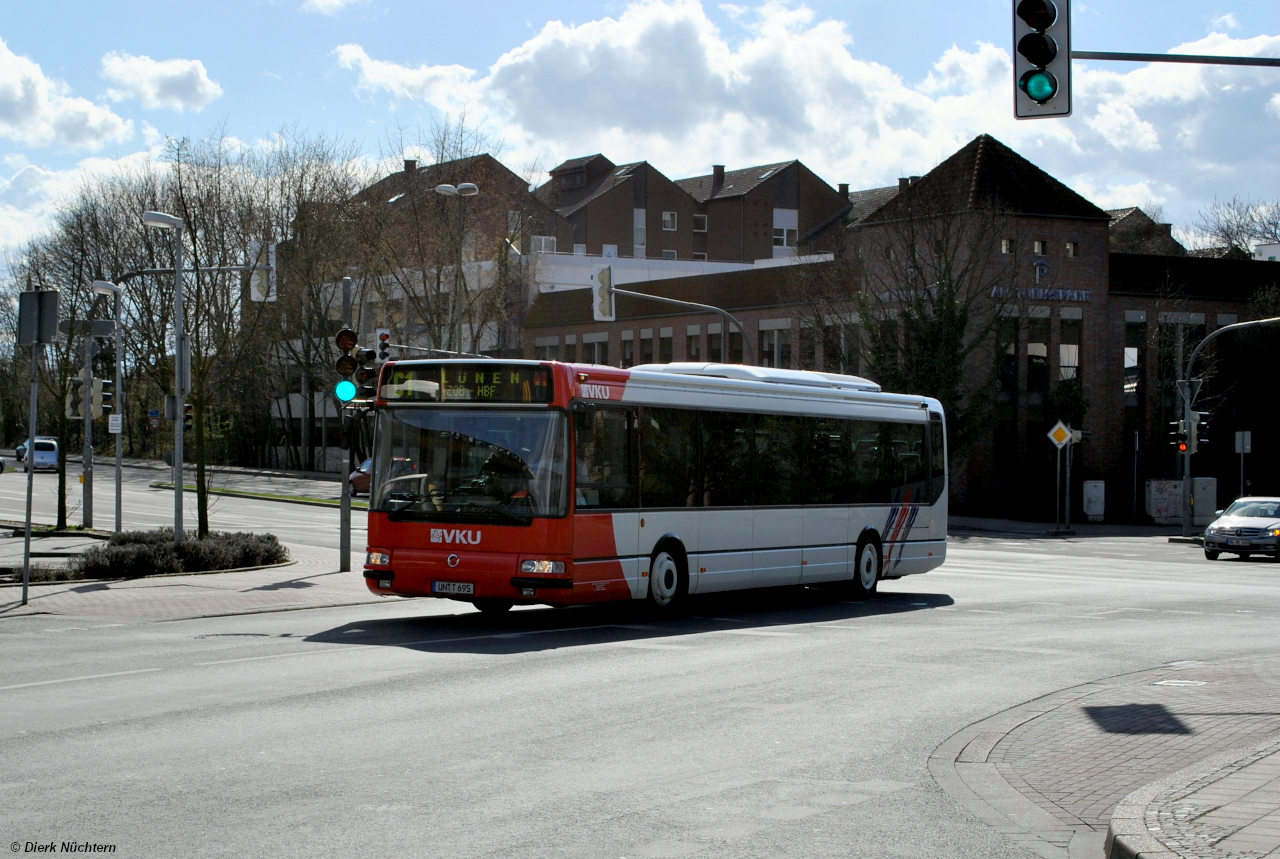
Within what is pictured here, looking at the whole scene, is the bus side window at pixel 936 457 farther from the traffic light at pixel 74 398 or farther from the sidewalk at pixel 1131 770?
the traffic light at pixel 74 398

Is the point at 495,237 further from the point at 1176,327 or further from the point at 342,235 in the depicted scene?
the point at 1176,327

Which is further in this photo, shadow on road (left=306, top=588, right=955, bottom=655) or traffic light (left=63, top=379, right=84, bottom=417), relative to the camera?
traffic light (left=63, top=379, right=84, bottom=417)

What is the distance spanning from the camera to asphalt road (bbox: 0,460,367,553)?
3566 centimetres

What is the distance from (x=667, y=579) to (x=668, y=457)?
4.70 ft

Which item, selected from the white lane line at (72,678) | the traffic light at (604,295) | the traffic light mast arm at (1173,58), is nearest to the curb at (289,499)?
the traffic light at (604,295)

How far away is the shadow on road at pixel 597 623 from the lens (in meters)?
13.8

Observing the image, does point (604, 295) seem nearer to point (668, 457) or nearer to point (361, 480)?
point (668, 457)

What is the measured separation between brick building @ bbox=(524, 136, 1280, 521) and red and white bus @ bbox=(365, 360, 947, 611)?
31358mm

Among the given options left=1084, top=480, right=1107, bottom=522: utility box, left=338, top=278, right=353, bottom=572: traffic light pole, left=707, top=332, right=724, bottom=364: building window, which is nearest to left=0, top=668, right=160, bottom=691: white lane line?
left=338, top=278, right=353, bottom=572: traffic light pole

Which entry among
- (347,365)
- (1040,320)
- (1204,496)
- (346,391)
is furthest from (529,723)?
(1040,320)

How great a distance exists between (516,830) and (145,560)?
17.0 meters

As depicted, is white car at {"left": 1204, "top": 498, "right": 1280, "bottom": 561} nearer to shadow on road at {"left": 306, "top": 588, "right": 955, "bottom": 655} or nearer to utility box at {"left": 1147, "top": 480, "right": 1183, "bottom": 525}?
shadow on road at {"left": 306, "top": 588, "right": 955, "bottom": 655}

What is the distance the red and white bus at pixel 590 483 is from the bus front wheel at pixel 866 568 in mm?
930

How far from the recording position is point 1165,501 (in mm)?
50375
